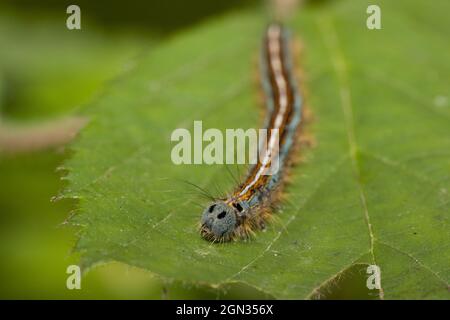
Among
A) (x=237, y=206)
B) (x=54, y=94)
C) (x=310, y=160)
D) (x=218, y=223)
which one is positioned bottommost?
(x=218, y=223)

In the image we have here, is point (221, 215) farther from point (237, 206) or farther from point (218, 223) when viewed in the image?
point (237, 206)

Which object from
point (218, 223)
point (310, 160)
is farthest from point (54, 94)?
point (218, 223)

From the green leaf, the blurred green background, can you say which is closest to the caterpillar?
the green leaf

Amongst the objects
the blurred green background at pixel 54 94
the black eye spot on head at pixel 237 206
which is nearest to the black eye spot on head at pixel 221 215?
the black eye spot on head at pixel 237 206

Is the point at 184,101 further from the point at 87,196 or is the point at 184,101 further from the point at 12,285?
the point at 12,285

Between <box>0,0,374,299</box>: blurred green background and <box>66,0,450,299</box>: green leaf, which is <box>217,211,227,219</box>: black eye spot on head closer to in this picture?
<box>66,0,450,299</box>: green leaf
